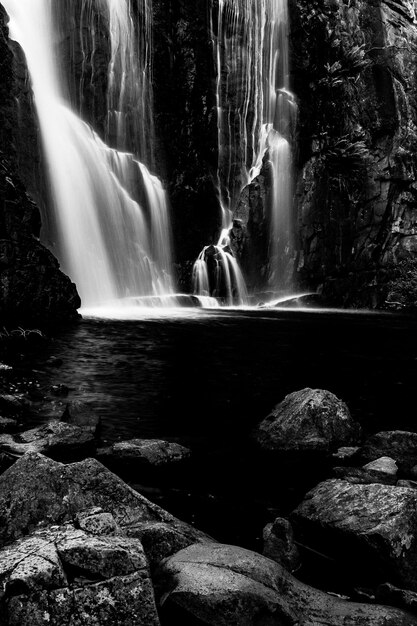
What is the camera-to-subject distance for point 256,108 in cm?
3722

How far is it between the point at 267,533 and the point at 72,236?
80.6ft

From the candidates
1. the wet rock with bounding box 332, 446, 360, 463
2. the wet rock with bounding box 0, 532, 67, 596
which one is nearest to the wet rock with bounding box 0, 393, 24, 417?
the wet rock with bounding box 332, 446, 360, 463

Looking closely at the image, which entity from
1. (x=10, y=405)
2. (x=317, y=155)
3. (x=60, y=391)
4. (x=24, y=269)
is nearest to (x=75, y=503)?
(x=10, y=405)

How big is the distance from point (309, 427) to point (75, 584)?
18.7 ft

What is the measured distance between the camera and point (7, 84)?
1019 inches

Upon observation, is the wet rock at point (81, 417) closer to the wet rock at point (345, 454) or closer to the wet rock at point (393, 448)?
the wet rock at point (345, 454)

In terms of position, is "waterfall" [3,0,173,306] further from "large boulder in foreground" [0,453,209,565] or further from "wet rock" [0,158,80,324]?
"large boulder in foreground" [0,453,209,565]

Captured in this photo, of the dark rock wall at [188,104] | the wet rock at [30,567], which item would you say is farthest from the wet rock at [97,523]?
the dark rock wall at [188,104]

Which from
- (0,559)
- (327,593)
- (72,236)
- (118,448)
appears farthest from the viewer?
(72,236)

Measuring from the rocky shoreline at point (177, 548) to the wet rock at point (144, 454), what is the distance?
0.06 ft

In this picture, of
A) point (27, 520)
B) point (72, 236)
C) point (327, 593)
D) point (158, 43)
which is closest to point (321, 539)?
point (327, 593)

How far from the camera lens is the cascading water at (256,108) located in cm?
3603

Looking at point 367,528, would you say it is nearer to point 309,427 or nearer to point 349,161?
point 309,427

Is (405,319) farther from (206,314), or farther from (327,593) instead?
(327,593)
